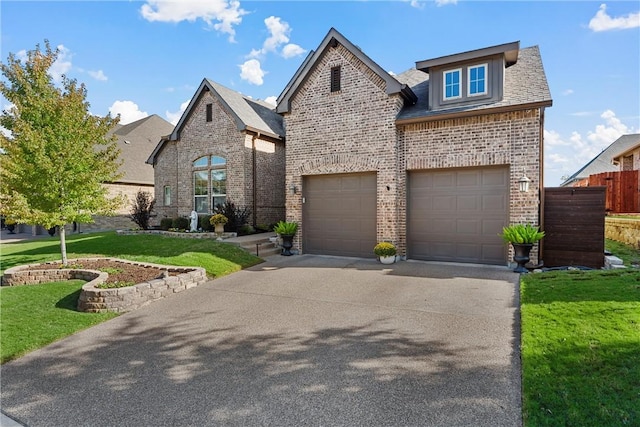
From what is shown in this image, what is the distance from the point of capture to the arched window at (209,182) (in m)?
16.2

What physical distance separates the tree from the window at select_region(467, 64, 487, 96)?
1064 centimetres

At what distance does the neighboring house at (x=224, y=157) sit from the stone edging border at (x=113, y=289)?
682 cm

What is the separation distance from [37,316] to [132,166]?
64.9 ft

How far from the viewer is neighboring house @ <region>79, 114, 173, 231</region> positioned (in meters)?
22.2

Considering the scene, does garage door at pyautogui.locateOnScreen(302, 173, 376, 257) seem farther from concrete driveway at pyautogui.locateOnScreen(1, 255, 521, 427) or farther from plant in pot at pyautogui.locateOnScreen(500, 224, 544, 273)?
concrete driveway at pyautogui.locateOnScreen(1, 255, 521, 427)

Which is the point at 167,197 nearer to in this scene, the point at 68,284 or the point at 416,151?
the point at 68,284

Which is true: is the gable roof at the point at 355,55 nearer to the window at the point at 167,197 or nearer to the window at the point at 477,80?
the window at the point at 477,80

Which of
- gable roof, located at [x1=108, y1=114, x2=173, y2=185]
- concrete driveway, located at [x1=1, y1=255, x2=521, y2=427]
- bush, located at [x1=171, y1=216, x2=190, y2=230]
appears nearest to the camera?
concrete driveway, located at [x1=1, y1=255, x2=521, y2=427]

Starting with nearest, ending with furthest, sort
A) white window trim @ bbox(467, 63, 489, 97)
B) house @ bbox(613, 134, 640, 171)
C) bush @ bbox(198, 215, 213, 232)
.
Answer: white window trim @ bbox(467, 63, 489, 97)
bush @ bbox(198, 215, 213, 232)
house @ bbox(613, 134, 640, 171)

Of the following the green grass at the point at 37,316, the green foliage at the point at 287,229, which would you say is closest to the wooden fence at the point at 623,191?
the green foliage at the point at 287,229

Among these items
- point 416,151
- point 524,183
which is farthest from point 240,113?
point 524,183

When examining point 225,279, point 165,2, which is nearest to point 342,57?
point 165,2

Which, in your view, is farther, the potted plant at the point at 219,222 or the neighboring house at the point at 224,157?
the neighboring house at the point at 224,157

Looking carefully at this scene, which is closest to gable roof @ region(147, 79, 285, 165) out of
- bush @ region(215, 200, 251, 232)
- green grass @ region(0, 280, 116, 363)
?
bush @ region(215, 200, 251, 232)
